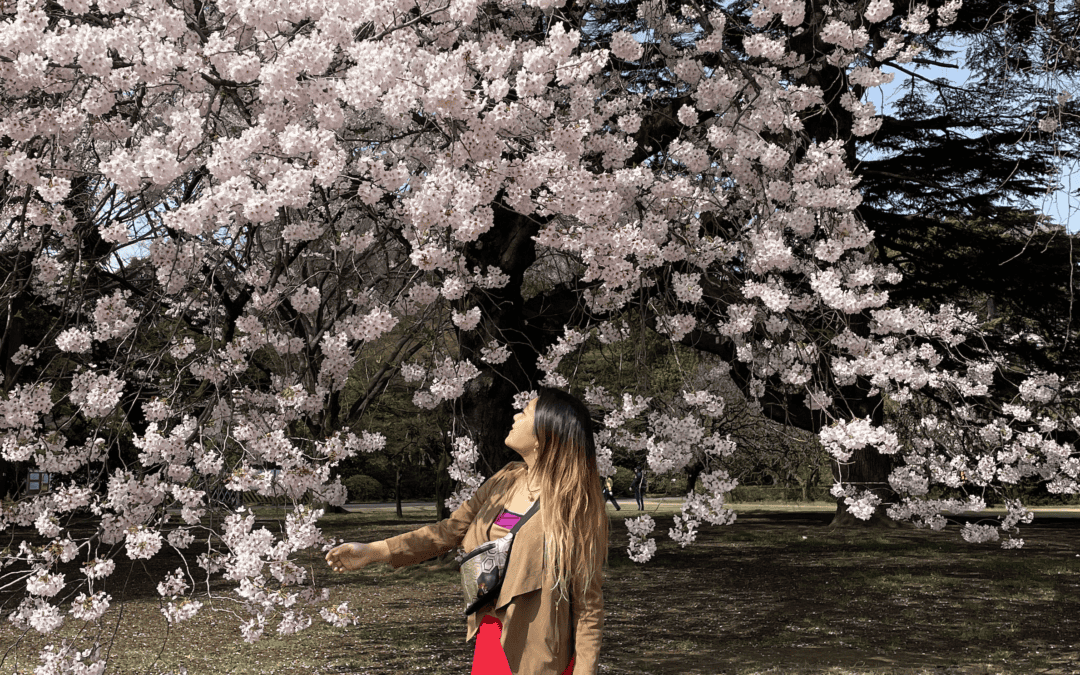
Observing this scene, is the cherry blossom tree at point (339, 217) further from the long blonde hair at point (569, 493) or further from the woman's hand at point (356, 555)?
the long blonde hair at point (569, 493)

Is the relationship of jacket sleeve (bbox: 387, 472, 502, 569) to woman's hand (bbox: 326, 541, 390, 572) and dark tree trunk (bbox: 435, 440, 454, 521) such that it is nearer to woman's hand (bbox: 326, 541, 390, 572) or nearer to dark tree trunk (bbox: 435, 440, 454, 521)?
woman's hand (bbox: 326, 541, 390, 572)

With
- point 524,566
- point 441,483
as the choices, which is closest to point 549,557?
point 524,566

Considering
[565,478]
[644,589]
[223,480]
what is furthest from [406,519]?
[565,478]

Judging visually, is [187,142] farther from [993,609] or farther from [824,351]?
[993,609]

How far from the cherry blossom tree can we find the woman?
138 centimetres

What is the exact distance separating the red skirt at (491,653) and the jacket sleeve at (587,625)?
4.0 inches

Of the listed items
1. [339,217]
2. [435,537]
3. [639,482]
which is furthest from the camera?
[639,482]

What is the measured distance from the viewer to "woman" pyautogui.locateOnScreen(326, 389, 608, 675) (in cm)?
282

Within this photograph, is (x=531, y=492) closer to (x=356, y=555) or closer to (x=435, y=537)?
(x=435, y=537)

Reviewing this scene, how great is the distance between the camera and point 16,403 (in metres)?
4.52

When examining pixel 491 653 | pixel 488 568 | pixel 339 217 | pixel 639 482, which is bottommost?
pixel 639 482

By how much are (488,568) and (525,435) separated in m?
0.44

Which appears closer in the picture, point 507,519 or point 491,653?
point 491,653

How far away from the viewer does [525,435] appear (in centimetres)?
294
